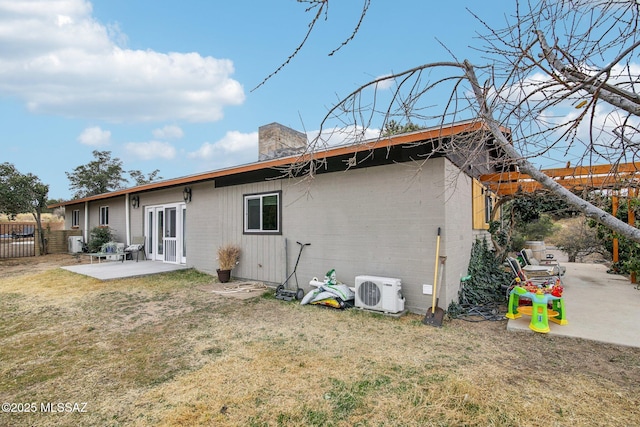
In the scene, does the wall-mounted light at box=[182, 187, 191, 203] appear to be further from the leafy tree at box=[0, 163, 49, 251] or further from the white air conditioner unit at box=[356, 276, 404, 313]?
the leafy tree at box=[0, 163, 49, 251]

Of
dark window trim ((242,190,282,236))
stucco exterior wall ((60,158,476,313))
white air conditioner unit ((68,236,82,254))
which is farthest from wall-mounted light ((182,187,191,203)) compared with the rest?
white air conditioner unit ((68,236,82,254))

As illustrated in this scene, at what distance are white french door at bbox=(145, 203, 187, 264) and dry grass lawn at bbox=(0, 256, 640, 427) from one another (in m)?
4.56

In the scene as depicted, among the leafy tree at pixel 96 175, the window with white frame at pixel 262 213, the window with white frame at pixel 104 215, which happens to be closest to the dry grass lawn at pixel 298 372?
the window with white frame at pixel 262 213

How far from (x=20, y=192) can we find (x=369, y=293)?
16.5 m

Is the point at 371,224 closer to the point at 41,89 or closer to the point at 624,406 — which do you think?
the point at 624,406

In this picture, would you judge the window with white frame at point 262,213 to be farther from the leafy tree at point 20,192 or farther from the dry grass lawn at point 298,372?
the leafy tree at point 20,192

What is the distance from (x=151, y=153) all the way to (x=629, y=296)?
825 inches

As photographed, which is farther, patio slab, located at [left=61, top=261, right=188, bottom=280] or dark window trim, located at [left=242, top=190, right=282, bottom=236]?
patio slab, located at [left=61, top=261, right=188, bottom=280]

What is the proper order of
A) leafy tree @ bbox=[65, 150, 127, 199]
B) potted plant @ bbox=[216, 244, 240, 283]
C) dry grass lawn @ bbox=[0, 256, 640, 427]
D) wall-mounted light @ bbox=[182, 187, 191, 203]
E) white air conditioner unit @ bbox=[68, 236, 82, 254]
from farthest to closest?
leafy tree @ bbox=[65, 150, 127, 199]
white air conditioner unit @ bbox=[68, 236, 82, 254]
wall-mounted light @ bbox=[182, 187, 191, 203]
potted plant @ bbox=[216, 244, 240, 283]
dry grass lawn @ bbox=[0, 256, 640, 427]

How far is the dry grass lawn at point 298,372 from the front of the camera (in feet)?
7.61

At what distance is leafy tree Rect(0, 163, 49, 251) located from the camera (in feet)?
44.8

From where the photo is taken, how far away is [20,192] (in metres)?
13.8

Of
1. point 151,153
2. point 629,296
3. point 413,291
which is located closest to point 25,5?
point 413,291

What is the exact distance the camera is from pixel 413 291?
498cm
